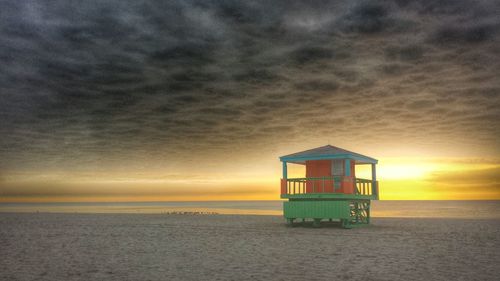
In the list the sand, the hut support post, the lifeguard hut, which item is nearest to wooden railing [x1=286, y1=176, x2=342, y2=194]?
the lifeguard hut

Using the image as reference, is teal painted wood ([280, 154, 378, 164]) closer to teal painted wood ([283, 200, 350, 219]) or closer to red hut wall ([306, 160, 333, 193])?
red hut wall ([306, 160, 333, 193])

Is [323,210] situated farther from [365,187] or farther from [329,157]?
[365,187]

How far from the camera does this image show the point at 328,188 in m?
28.0

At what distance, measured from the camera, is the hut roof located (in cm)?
2571

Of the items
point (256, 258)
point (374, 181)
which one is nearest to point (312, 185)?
point (374, 181)

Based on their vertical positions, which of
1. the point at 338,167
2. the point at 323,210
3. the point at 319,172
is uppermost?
the point at 338,167

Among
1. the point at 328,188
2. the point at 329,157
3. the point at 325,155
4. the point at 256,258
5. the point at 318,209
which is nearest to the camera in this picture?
the point at 256,258

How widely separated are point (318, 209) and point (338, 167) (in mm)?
3063

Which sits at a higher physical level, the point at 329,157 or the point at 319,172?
the point at 329,157

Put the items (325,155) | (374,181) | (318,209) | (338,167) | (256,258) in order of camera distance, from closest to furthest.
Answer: (256,258) < (325,155) < (318,209) < (338,167) < (374,181)

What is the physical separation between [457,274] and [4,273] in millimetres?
12276

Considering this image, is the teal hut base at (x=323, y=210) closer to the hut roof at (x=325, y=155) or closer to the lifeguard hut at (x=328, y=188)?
the lifeguard hut at (x=328, y=188)

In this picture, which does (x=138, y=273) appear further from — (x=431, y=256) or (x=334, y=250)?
(x=431, y=256)

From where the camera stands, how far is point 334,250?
52.9 feet
